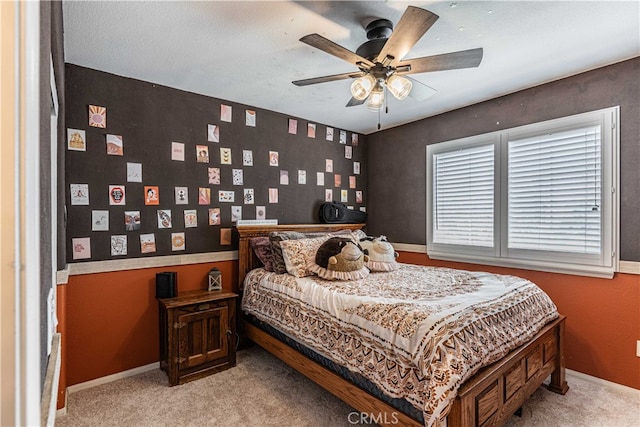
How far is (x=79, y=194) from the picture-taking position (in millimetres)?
2453

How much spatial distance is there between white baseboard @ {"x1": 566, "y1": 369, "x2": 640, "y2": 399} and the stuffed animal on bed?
5.42 feet

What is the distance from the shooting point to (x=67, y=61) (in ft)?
7.84

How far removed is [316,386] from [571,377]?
2.10m

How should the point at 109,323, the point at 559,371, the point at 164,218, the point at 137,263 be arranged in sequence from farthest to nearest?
1. the point at 164,218
2. the point at 137,263
3. the point at 109,323
4. the point at 559,371

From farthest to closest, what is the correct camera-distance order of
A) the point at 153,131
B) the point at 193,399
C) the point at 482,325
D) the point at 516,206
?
1. the point at 516,206
2. the point at 153,131
3. the point at 193,399
4. the point at 482,325

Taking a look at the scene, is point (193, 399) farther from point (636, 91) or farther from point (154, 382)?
point (636, 91)

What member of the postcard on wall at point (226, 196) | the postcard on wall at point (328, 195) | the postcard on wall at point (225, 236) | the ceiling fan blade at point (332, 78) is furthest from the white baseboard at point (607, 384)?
the postcard on wall at point (226, 196)

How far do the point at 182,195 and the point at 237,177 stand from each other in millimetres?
568

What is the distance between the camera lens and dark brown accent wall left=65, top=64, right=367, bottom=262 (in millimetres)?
2484

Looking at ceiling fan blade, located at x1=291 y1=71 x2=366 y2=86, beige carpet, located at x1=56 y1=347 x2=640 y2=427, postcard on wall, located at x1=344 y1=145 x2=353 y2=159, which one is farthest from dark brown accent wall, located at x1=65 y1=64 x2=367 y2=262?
ceiling fan blade, located at x1=291 y1=71 x2=366 y2=86

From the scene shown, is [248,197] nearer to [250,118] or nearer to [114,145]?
[250,118]

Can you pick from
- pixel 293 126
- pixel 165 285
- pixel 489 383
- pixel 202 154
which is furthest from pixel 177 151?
pixel 489 383

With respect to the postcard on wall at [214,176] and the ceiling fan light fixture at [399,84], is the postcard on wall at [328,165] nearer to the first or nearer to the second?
the postcard on wall at [214,176]

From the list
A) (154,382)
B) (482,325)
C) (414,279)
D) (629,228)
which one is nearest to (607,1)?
(629,228)
